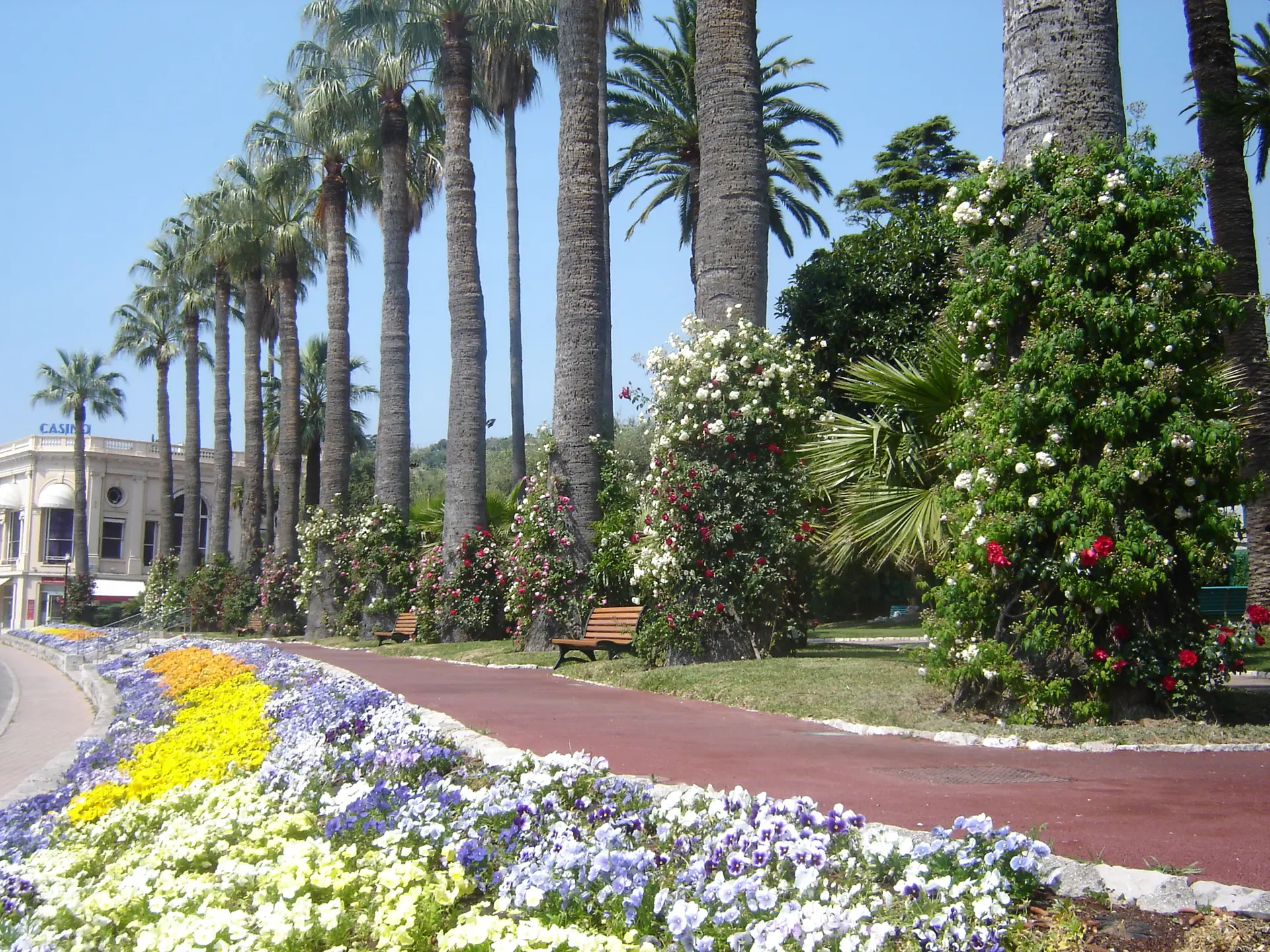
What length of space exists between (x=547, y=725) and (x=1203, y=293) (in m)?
5.37

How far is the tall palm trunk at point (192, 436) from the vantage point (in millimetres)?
43188

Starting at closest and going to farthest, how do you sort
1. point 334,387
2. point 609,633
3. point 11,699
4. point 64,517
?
point 609,633 → point 11,699 → point 334,387 → point 64,517

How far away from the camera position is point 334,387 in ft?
92.5

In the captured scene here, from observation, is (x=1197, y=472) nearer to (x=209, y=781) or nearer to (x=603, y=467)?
(x=209, y=781)

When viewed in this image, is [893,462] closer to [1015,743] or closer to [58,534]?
[1015,743]

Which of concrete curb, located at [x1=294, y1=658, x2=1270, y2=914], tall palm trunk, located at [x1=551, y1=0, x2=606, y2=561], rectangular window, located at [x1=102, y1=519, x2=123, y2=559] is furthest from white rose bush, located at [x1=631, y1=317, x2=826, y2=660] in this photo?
rectangular window, located at [x1=102, y1=519, x2=123, y2=559]

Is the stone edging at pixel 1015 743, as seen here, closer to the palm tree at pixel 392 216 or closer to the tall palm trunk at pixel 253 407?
the palm tree at pixel 392 216

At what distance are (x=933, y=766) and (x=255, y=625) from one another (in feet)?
101

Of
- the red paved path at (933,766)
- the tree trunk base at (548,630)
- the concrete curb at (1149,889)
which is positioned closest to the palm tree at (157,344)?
the tree trunk base at (548,630)

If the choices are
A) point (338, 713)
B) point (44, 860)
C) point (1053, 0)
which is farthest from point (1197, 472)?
point (44, 860)

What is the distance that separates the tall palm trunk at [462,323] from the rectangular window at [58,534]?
57.4 metres

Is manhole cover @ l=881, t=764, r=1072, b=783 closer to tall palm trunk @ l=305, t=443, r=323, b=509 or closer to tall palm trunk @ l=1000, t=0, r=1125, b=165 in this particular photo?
tall palm trunk @ l=1000, t=0, r=1125, b=165

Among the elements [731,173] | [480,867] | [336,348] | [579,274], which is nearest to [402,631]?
[336,348]

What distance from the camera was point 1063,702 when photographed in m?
7.37
